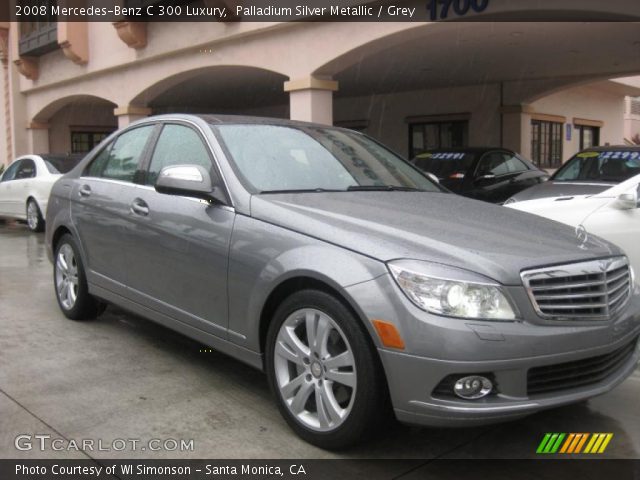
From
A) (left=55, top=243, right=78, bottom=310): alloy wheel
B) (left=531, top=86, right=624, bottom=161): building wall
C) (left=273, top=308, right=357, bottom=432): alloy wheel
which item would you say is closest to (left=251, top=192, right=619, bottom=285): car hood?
(left=273, top=308, right=357, bottom=432): alloy wheel

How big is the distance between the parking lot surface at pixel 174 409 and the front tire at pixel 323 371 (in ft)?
0.52

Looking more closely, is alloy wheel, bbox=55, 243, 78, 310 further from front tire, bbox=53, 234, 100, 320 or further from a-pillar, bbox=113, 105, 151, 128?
a-pillar, bbox=113, 105, 151, 128

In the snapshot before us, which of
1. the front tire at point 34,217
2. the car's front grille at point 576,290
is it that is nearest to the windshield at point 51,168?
the front tire at point 34,217

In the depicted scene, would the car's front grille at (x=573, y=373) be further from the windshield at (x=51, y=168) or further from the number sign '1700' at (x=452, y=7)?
the windshield at (x=51, y=168)

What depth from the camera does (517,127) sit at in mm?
15852

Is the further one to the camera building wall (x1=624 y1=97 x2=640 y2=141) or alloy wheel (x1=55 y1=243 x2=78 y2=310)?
building wall (x1=624 y1=97 x2=640 y2=141)

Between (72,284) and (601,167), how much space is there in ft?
20.3

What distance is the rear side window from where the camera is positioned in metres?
4.68

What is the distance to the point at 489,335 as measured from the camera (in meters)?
2.67

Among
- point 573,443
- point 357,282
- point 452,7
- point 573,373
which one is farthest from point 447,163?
point 357,282

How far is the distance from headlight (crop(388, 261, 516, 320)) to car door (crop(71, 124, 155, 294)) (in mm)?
2297

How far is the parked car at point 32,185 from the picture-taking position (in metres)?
11.3

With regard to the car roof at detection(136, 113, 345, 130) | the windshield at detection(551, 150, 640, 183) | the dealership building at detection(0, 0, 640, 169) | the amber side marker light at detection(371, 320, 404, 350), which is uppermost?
the dealership building at detection(0, 0, 640, 169)

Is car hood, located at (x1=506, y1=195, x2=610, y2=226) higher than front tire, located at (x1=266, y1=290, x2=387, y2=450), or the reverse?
car hood, located at (x1=506, y1=195, x2=610, y2=226)
